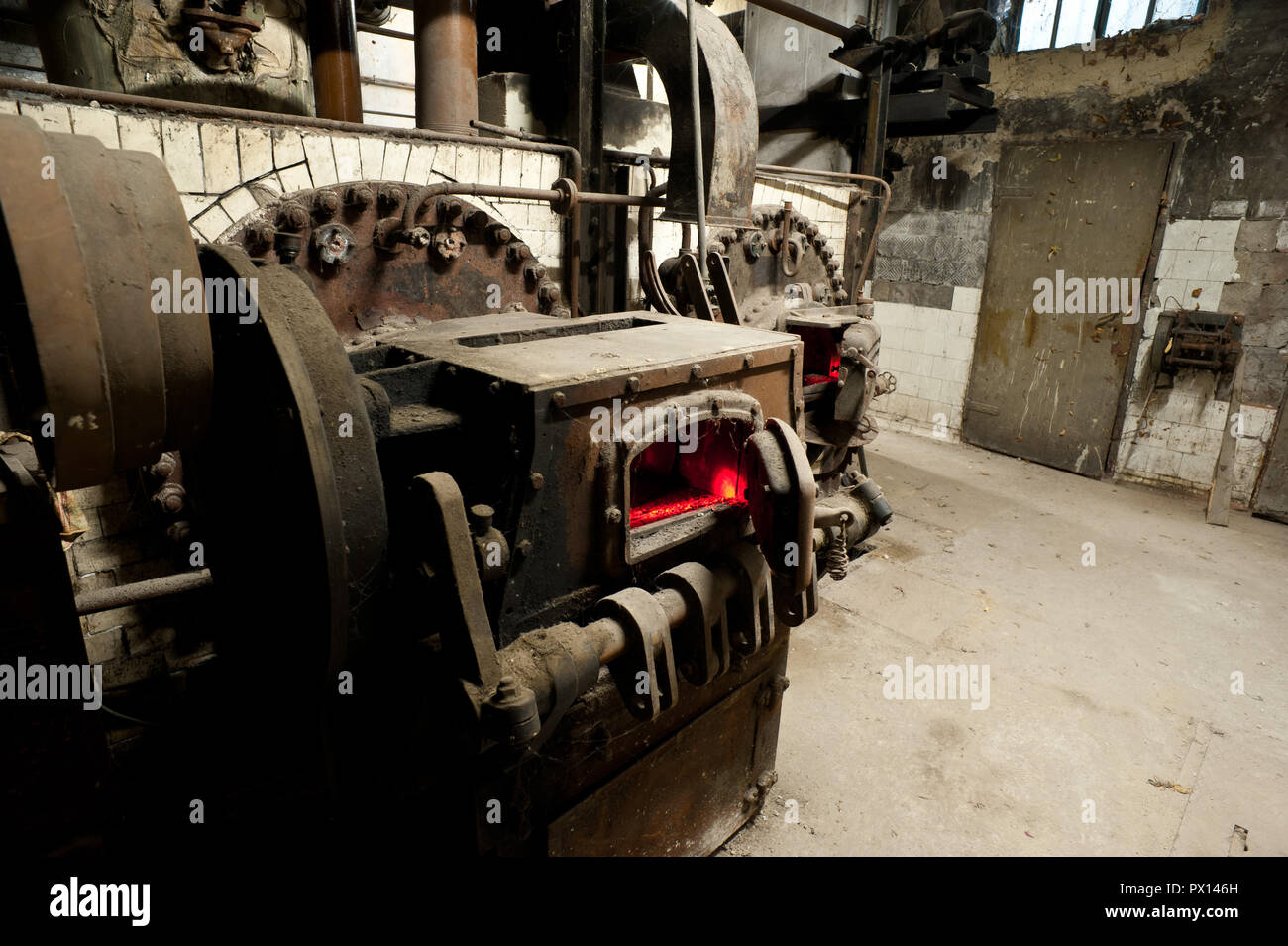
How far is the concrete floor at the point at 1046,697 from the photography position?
277 centimetres

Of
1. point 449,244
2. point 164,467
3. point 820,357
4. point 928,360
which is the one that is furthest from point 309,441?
point 928,360

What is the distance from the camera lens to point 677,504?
2.40 meters

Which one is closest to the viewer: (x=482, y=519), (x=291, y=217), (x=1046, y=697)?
(x=482, y=519)

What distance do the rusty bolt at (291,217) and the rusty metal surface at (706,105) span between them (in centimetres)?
147

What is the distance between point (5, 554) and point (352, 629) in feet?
2.06

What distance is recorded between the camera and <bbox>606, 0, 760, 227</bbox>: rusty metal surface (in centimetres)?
304

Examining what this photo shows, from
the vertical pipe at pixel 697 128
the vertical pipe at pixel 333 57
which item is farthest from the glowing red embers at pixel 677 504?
the vertical pipe at pixel 333 57

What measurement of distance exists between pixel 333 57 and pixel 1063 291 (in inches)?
240

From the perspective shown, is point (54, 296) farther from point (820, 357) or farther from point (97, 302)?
point (820, 357)

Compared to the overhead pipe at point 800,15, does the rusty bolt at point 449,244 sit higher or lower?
lower

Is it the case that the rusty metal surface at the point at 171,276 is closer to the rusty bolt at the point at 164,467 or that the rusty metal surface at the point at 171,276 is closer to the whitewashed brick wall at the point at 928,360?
the rusty bolt at the point at 164,467
